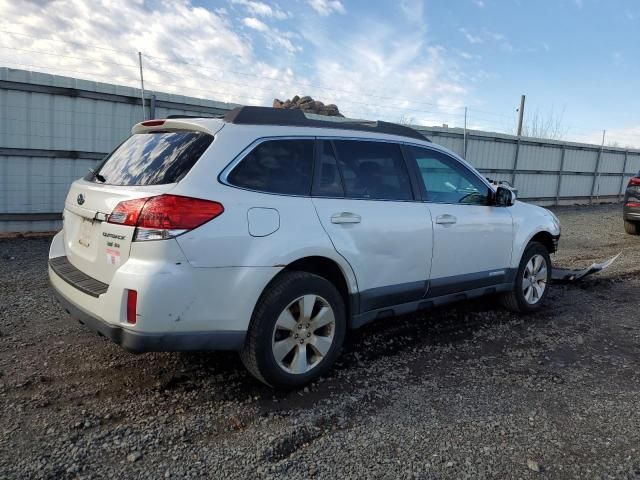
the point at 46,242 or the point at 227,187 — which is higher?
the point at 227,187

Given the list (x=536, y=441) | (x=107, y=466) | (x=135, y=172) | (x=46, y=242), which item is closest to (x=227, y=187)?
(x=135, y=172)

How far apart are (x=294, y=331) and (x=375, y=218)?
103cm

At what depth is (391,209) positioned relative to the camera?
3.85 m

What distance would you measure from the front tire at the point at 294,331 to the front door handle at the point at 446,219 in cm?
122

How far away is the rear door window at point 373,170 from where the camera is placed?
3.73 meters

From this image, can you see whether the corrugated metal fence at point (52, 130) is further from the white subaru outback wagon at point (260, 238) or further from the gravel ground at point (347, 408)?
the white subaru outback wagon at point (260, 238)

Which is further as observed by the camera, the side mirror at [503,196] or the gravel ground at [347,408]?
the side mirror at [503,196]

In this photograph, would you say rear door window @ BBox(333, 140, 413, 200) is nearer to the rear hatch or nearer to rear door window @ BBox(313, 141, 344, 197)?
rear door window @ BBox(313, 141, 344, 197)

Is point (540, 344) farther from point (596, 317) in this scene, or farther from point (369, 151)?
point (369, 151)

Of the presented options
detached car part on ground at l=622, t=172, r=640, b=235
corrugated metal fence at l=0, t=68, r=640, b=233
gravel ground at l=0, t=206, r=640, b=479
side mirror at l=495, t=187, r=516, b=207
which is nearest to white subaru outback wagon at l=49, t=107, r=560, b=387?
gravel ground at l=0, t=206, r=640, b=479

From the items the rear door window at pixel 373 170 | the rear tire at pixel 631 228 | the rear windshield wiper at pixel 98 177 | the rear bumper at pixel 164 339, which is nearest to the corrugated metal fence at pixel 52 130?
the rear windshield wiper at pixel 98 177

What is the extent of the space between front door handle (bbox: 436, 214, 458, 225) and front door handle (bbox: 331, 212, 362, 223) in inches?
35.8

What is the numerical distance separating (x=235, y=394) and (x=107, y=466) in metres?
0.94

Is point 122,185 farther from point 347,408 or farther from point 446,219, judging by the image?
point 446,219
